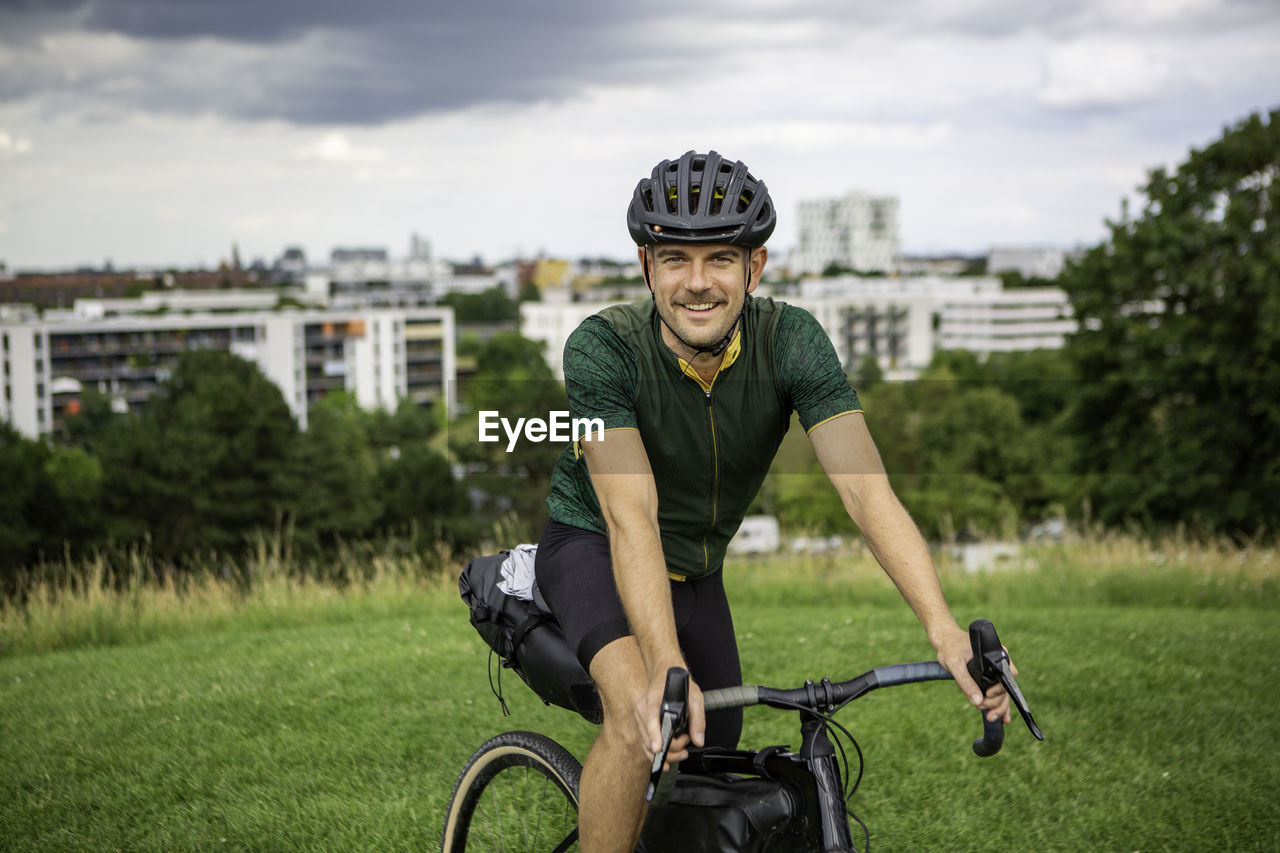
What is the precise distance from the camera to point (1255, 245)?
91.7ft

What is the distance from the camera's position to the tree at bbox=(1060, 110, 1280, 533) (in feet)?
89.5

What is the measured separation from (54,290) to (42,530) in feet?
411

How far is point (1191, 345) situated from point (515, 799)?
A: 28.9 m

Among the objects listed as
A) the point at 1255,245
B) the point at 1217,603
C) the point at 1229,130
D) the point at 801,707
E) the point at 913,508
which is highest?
the point at 1229,130

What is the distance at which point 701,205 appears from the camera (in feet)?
9.71

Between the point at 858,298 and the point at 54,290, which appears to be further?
the point at 858,298

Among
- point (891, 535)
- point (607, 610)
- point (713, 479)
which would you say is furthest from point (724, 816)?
point (713, 479)

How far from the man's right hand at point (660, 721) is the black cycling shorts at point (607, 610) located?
1.60 feet

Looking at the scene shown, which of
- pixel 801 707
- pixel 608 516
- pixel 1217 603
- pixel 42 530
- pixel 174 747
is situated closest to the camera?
pixel 801 707

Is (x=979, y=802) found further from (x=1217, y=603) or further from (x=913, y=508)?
(x=913, y=508)

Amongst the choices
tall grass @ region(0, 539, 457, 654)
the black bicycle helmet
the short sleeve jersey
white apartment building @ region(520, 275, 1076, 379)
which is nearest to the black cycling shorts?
the short sleeve jersey

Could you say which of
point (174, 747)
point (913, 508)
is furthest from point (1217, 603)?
point (913, 508)

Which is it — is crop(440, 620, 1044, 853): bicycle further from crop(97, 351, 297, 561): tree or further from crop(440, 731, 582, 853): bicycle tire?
crop(97, 351, 297, 561): tree

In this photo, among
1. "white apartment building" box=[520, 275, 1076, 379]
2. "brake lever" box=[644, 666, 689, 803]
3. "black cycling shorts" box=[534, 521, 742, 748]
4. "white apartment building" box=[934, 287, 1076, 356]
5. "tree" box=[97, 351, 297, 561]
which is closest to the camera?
"brake lever" box=[644, 666, 689, 803]
